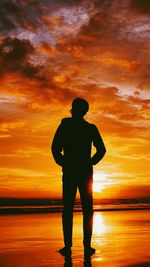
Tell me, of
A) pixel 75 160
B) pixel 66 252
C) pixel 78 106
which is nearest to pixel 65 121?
pixel 78 106

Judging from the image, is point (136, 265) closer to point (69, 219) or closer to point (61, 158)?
point (69, 219)

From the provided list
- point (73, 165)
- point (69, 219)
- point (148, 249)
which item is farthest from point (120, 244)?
point (73, 165)

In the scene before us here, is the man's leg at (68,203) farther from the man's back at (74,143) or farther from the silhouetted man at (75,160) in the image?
the man's back at (74,143)

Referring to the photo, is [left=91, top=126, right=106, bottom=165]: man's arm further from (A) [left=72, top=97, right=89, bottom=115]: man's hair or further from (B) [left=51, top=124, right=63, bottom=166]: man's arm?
(B) [left=51, top=124, right=63, bottom=166]: man's arm

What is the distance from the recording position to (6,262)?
534 cm

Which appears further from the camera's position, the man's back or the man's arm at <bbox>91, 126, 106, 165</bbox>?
the man's arm at <bbox>91, 126, 106, 165</bbox>

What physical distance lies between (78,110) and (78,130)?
26cm

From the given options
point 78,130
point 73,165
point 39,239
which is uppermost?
point 78,130

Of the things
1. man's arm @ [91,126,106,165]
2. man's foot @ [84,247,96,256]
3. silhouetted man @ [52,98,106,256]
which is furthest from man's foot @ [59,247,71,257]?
man's arm @ [91,126,106,165]

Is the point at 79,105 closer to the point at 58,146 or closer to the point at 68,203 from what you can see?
the point at 58,146

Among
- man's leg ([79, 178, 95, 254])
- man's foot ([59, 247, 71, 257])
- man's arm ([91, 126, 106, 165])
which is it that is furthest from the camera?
man's arm ([91, 126, 106, 165])

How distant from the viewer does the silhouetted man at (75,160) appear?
5.79 metres

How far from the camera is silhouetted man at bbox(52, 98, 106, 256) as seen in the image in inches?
228

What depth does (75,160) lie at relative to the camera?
5789 millimetres
